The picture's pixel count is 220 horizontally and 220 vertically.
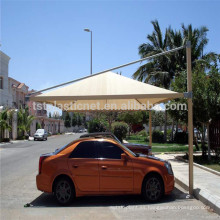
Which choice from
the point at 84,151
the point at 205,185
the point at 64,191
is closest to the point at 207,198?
the point at 205,185

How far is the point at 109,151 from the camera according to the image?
7430 millimetres

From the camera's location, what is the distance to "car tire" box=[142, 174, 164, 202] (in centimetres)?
731

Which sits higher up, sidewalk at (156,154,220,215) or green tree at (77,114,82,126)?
green tree at (77,114,82,126)

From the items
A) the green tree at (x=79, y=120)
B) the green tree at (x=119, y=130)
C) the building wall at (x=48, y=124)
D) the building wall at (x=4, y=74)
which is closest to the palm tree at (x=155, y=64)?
the green tree at (x=119, y=130)

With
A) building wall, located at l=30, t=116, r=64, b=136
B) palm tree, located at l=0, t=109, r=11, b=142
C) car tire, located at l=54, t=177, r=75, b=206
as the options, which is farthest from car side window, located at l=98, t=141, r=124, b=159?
building wall, located at l=30, t=116, r=64, b=136

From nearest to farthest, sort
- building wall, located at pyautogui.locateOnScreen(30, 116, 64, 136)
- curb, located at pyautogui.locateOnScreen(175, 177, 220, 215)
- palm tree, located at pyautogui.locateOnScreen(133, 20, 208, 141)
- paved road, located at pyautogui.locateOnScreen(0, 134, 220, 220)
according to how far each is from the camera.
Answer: paved road, located at pyautogui.locateOnScreen(0, 134, 220, 220) → curb, located at pyautogui.locateOnScreen(175, 177, 220, 215) → palm tree, located at pyautogui.locateOnScreen(133, 20, 208, 141) → building wall, located at pyautogui.locateOnScreen(30, 116, 64, 136)

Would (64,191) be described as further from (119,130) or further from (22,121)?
(22,121)

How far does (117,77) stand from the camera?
9875 mm

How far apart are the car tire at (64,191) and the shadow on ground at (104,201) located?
164 millimetres

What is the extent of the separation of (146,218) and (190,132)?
9.54 ft

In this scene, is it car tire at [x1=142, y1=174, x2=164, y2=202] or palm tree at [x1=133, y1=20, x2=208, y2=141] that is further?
palm tree at [x1=133, y1=20, x2=208, y2=141]

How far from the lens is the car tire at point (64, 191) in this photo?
720 centimetres

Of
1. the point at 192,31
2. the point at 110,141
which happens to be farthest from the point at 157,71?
the point at 110,141

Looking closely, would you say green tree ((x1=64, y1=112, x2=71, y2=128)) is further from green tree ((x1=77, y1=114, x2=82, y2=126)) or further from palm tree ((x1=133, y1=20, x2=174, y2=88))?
palm tree ((x1=133, y1=20, x2=174, y2=88))
